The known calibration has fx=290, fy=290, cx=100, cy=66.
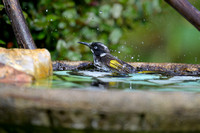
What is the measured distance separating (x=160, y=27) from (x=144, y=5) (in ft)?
4.03

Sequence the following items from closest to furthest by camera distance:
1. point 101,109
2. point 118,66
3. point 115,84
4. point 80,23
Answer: point 101,109 < point 115,84 < point 118,66 < point 80,23

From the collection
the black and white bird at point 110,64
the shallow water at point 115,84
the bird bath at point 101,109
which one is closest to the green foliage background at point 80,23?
the black and white bird at point 110,64

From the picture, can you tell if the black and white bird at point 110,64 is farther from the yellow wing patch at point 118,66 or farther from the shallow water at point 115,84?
the shallow water at point 115,84

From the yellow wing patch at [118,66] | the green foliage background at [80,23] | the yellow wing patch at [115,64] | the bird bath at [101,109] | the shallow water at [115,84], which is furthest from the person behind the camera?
the green foliage background at [80,23]

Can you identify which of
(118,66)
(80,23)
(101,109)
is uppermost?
(80,23)

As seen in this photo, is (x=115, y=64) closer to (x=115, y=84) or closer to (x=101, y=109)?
(x=115, y=84)

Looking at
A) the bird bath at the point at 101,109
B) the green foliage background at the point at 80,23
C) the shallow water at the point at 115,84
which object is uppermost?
the green foliage background at the point at 80,23

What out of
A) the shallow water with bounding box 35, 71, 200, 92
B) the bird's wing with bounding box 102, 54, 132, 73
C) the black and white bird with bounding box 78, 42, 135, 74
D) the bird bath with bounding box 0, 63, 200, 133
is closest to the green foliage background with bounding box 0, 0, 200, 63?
the black and white bird with bounding box 78, 42, 135, 74

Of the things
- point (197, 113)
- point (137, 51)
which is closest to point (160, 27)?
point (137, 51)

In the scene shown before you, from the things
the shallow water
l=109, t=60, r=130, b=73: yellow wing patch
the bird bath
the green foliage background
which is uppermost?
the green foliage background

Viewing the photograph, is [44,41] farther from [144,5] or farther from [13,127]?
[13,127]

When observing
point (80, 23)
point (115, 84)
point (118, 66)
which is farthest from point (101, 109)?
point (80, 23)

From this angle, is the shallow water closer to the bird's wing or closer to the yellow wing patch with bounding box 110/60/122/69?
the bird's wing

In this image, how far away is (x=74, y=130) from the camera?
81 centimetres
